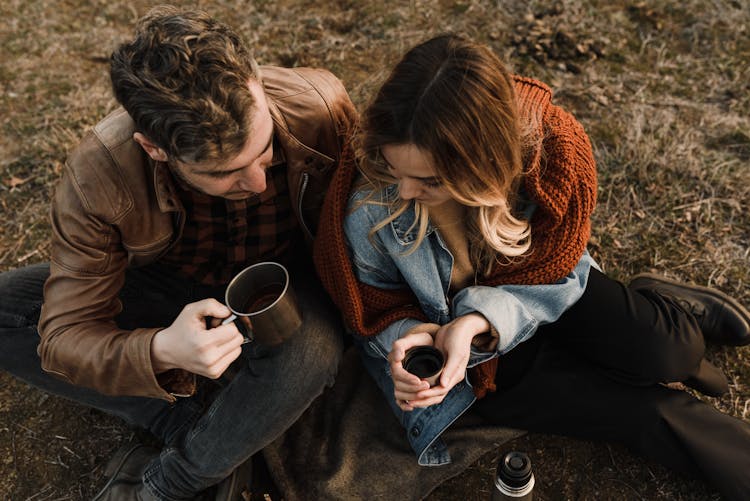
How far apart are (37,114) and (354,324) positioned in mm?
3151

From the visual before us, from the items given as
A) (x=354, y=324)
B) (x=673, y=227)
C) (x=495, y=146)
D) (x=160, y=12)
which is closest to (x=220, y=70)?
(x=160, y=12)

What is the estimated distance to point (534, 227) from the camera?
2619 mm

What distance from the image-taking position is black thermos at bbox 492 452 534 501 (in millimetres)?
2189

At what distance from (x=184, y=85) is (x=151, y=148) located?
32 cm

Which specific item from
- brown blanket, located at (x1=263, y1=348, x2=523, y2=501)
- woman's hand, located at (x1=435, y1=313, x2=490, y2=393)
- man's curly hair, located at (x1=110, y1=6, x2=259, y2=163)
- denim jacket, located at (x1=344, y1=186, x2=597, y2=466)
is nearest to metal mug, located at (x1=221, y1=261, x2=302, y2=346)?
denim jacket, located at (x1=344, y1=186, x2=597, y2=466)

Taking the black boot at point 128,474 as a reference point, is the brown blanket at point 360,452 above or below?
above

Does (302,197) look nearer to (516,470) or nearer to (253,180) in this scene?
(253,180)

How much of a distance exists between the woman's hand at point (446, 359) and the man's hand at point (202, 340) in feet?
1.94

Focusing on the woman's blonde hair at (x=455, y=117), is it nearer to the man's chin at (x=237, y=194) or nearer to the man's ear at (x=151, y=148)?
the man's chin at (x=237, y=194)

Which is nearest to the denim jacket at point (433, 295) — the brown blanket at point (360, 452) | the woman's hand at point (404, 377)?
the brown blanket at point (360, 452)

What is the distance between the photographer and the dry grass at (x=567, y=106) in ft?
9.78

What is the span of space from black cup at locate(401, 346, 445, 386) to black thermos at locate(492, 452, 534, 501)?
0.38m

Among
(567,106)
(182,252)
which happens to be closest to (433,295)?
(182,252)

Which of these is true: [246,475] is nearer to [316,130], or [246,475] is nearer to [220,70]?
[316,130]
